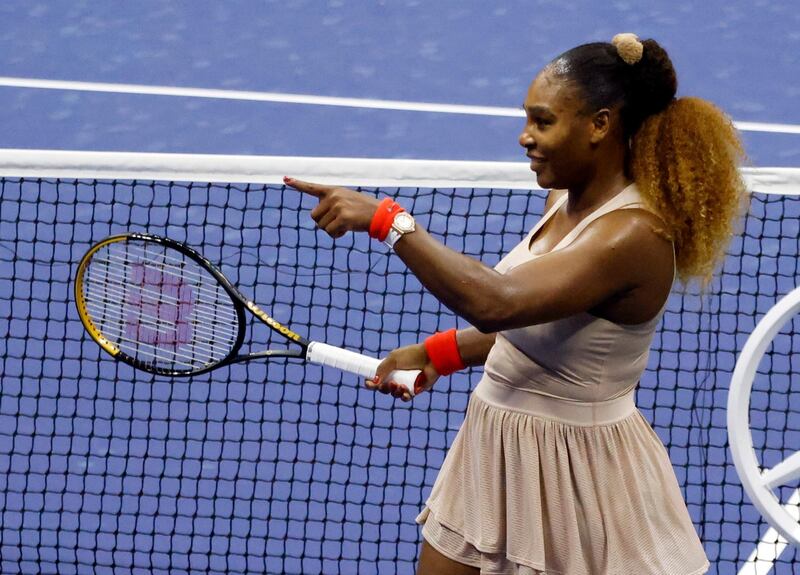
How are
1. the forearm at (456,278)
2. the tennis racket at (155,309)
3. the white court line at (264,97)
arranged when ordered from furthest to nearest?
1. the white court line at (264,97)
2. the tennis racket at (155,309)
3. the forearm at (456,278)

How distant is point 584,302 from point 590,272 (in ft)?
0.18

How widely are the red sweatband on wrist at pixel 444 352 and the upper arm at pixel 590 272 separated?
57cm

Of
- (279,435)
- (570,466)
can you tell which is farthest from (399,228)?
(279,435)

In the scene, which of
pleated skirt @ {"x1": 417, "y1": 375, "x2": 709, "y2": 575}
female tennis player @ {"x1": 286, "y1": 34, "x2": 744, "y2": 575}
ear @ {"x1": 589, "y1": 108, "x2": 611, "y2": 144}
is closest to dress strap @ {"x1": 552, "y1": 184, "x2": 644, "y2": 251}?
female tennis player @ {"x1": 286, "y1": 34, "x2": 744, "y2": 575}

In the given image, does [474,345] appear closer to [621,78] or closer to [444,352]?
[444,352]

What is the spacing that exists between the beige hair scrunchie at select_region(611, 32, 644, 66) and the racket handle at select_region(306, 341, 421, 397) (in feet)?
2.85

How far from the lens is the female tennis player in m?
2.46

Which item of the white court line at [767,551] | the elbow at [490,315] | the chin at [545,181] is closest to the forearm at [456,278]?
the elbow at [490,315]

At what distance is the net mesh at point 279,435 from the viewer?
4277mm

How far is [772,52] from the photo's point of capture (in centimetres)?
784

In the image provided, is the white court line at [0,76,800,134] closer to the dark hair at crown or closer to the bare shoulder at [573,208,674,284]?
the dark hair at crown

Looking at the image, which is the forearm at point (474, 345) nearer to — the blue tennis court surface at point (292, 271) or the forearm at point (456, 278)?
the blue tennis court surface at point (292, 271)

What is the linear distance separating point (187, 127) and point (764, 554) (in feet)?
13.2

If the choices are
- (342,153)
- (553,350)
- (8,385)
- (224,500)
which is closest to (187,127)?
(342,153)
